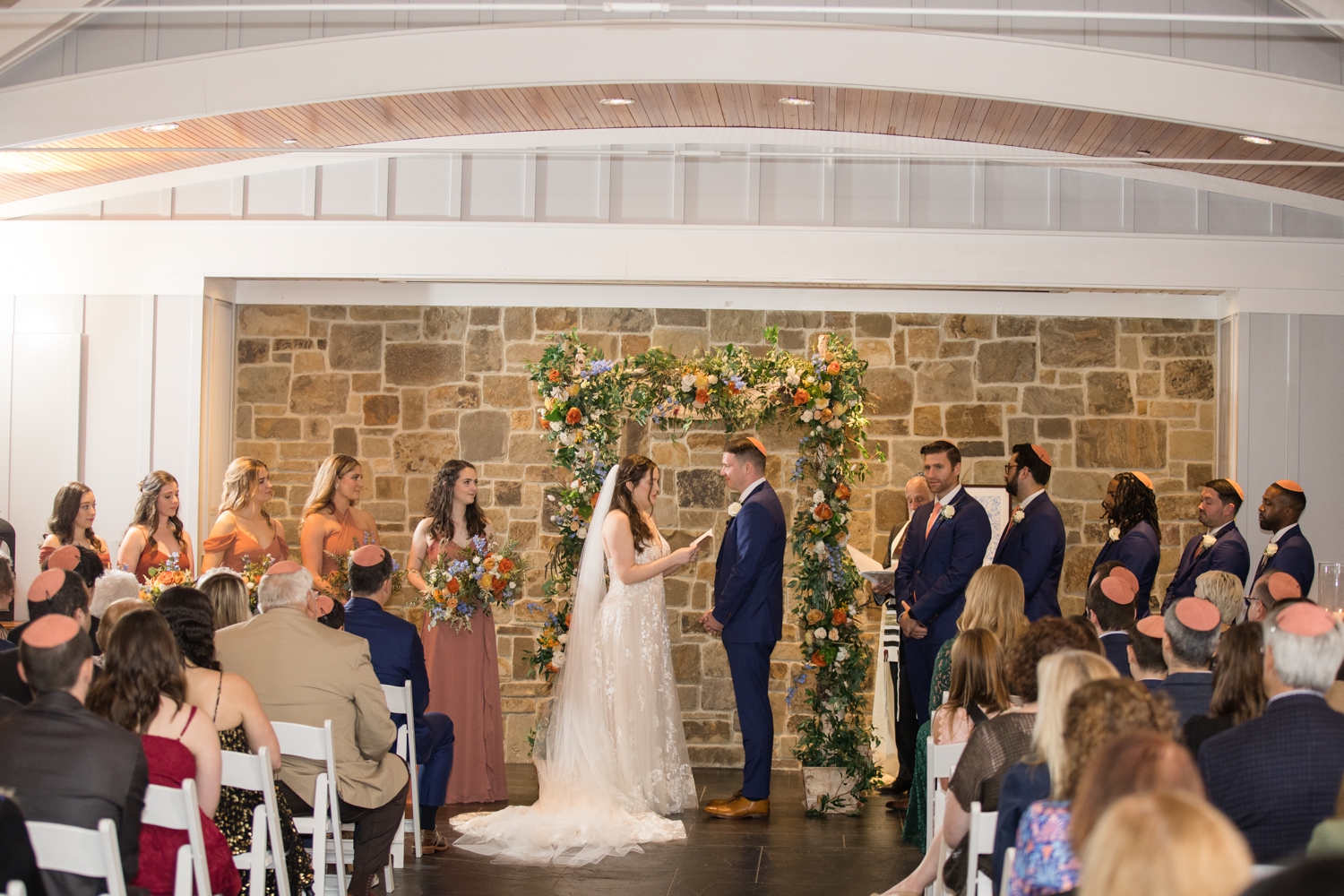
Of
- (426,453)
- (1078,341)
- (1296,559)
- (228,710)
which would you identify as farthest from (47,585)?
(1078,341)

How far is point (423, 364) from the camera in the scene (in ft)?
26.3

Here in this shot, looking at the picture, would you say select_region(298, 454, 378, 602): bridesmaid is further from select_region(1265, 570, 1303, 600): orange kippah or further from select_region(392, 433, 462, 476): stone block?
select_region(1265, 570, 1303, 600): orange kippah

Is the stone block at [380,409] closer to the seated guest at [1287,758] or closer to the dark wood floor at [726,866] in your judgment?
the dark wood floor at [726,866]

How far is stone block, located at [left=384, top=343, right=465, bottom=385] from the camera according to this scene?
8.00m

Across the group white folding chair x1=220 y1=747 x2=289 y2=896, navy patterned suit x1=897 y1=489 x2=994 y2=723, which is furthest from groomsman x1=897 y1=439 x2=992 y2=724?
white folding chair x1=220 y1=747 x2=289 y2=896

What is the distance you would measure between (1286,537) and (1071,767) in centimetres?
455

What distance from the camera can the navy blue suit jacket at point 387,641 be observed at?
5.07m

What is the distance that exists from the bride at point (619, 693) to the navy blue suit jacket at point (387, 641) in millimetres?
1108

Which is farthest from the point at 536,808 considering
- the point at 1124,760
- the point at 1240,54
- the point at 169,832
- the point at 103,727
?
the point at 1240,54

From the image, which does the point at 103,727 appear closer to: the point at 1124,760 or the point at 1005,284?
the point at 1124,760

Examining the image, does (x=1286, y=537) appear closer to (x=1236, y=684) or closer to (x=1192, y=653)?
(x=1192, y=653)

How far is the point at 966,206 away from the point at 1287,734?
525cm

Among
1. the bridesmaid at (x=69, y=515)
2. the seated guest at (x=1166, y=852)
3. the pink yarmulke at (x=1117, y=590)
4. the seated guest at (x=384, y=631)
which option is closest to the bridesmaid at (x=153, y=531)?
the bridesmaid at (x=69, y=515)

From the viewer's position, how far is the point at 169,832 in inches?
129
